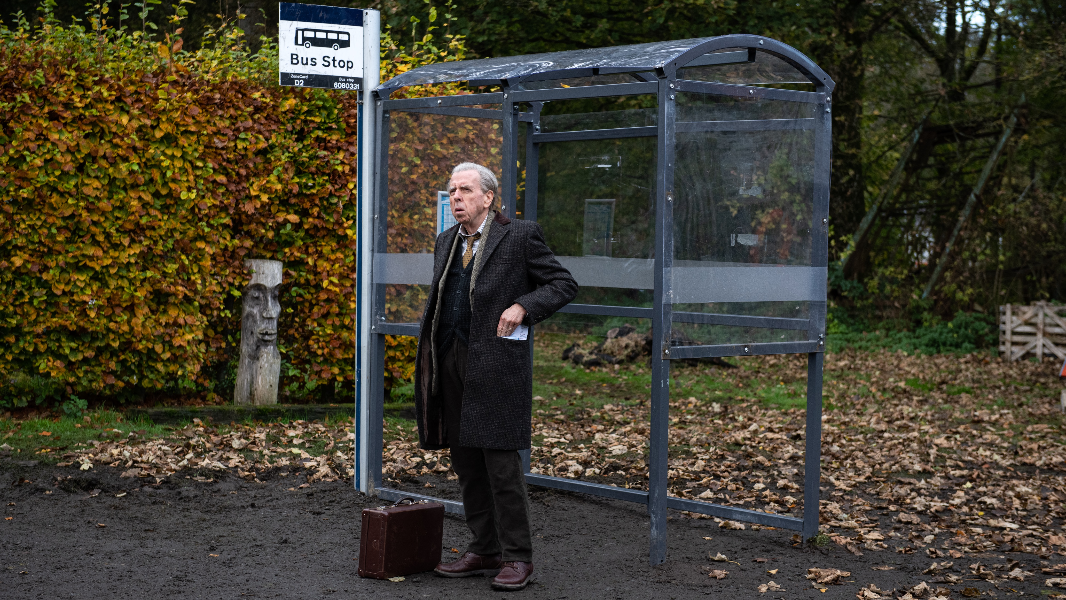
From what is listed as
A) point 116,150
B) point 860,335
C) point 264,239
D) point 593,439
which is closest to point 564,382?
point 593,439

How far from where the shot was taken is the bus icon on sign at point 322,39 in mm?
6379

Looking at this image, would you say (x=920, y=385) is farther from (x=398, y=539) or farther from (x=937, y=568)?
(x=398, y=539)

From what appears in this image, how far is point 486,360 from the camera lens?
4805 millimetres

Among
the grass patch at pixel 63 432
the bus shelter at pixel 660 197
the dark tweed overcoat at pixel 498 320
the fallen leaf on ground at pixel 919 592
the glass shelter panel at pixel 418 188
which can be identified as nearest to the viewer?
the dark tweed overcoat at pixel 498 320

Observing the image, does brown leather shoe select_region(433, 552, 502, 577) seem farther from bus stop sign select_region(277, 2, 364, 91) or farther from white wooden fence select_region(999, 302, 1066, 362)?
white wooden fence select_region(999, 302, 1066, 362)

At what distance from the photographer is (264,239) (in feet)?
30.1

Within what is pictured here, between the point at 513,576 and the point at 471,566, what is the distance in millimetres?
314

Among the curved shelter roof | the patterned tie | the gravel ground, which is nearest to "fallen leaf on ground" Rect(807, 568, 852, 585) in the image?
the gravel ground

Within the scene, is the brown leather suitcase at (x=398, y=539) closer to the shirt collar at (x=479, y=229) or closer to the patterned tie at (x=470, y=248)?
the patterned tie at (x=470, y=248)

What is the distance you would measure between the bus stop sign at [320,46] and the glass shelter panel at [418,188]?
0.43 metres

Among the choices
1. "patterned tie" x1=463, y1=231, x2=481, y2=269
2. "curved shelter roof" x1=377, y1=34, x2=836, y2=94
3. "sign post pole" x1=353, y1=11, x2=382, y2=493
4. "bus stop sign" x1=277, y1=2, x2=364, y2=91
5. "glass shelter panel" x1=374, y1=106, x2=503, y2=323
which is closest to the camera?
"patterned tie" x1=463, y1=231, x2=481, y2=269

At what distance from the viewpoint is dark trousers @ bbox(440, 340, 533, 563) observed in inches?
190

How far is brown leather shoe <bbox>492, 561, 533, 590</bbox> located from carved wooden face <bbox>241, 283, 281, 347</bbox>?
190 inches

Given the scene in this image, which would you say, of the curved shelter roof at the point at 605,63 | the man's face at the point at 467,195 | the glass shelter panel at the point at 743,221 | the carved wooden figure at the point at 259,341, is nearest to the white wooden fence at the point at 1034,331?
the carved wooden figure at the point at 259,341
